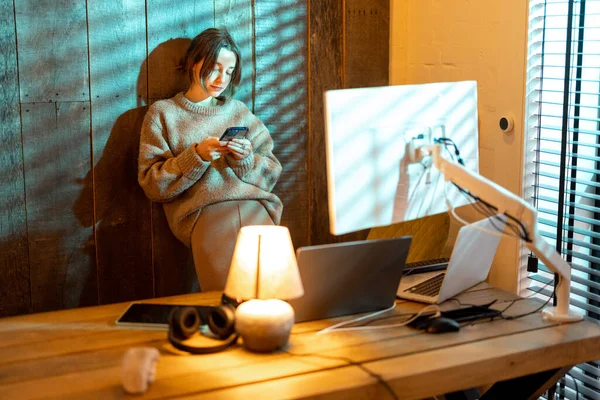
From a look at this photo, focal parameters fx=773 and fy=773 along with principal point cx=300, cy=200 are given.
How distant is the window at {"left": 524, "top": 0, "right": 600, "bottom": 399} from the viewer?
2.44m

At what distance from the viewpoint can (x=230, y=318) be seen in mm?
1753

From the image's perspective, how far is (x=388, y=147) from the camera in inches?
72.1

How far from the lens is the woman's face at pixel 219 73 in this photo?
108 inches

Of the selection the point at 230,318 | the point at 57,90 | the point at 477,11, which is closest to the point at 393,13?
the point at 477,11

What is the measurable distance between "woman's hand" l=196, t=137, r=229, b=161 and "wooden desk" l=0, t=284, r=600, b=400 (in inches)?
30.6

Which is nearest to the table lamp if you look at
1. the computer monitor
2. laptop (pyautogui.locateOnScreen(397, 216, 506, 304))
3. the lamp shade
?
the lamp shade

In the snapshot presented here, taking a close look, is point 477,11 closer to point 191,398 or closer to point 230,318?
point 230,318

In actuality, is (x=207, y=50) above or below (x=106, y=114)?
above

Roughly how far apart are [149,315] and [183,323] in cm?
24

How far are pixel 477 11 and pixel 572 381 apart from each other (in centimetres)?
133

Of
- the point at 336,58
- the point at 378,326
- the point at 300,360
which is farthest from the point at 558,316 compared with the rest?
the point at 336,58

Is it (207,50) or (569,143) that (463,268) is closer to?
(569,143)

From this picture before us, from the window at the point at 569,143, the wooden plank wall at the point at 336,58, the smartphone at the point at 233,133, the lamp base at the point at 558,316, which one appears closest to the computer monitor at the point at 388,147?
the lamp base at the point at 558,316

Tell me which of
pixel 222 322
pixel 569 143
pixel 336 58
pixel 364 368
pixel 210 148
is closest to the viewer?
pixel 364 368
